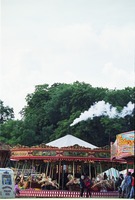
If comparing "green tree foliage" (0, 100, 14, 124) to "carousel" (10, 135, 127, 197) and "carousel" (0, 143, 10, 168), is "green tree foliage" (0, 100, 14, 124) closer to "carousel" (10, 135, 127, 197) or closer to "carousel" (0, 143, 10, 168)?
"carousel" (0, 143, 10, 168)

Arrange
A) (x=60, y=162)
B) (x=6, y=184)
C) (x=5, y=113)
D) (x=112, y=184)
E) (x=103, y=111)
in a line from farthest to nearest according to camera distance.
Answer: (x=5, y=113), (x=103, y=111), (x=60, y=162), (x=112, y=184), (x=6, y=184)

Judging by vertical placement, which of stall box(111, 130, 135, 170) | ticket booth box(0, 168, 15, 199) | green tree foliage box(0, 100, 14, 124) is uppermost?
green tree foliage box(0, 100, 14, 124)

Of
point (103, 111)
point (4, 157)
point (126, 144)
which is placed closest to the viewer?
point (126, 144)

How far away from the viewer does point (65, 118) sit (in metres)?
66.2

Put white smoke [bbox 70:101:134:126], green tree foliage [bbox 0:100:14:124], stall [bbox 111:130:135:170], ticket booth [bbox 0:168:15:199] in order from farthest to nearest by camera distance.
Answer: green tree foliage [bbox 0:100:14:124]
white smoke [bbox 70:101:134:126]
ticket booth [bbox 0:168:15:199]
stall [bbox 111:130:135:170]

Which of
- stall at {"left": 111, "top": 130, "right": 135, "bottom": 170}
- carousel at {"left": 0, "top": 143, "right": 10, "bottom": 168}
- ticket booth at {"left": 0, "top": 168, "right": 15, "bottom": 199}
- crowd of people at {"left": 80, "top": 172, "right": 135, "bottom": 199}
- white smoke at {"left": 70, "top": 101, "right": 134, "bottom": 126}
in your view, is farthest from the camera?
carousel at {"left": 0, "top": 143, "right": 10, "bottom": 168}

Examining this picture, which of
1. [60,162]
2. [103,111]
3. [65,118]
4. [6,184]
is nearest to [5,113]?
[65,118]

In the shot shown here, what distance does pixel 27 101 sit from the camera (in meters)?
74.8

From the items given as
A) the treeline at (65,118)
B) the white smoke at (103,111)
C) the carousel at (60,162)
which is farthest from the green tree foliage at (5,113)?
the carousel at (60,162)

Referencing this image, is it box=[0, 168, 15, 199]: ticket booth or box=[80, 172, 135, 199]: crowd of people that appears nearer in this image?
box=[0, 168, 15, 199]: ticket booth

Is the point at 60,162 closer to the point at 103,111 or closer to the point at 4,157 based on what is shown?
the point at 103,111

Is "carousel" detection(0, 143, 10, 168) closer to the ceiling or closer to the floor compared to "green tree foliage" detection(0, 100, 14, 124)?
closer to the floor

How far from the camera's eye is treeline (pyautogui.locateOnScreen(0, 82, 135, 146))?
193ft

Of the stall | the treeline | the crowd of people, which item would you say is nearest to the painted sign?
Answer: the stall
